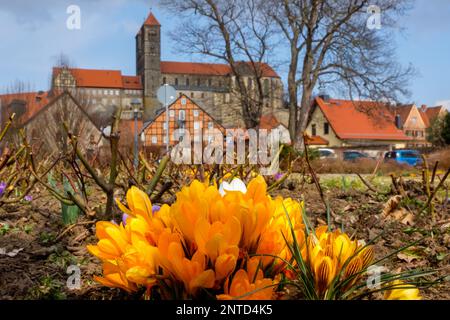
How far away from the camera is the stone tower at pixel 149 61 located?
70.2 meters

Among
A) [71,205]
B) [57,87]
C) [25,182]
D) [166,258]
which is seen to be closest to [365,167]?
[25,182]

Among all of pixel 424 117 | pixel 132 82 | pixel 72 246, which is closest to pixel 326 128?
pixel 424 117

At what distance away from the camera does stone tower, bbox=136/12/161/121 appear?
70.2 meters

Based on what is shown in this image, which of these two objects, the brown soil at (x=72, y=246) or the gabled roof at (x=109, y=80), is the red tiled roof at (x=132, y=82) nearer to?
the gabled roof at (x=109, y=80)

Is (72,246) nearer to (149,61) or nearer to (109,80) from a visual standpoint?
(149,61)

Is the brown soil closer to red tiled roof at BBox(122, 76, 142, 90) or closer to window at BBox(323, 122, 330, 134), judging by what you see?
window at BBox(323, 122, 330, 134)

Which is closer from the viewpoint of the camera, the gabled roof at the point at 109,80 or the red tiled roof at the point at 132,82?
the gabled roof at the point at 109,80

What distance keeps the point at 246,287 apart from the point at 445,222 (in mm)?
1619

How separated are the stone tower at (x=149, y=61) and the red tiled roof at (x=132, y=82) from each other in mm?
1033

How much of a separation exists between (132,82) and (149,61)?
17.6 ft

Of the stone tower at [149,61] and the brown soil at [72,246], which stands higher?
the stone tower at [149,61]

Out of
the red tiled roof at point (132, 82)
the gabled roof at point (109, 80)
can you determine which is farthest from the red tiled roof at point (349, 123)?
the gabled roof at point (109, 80)
